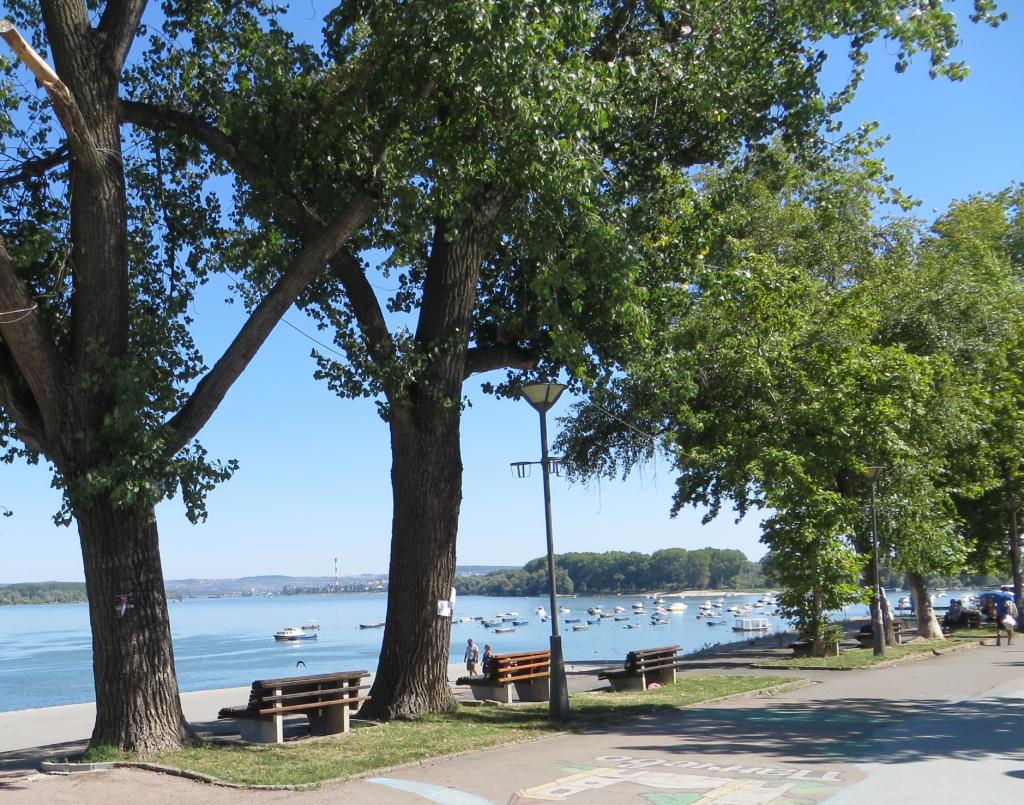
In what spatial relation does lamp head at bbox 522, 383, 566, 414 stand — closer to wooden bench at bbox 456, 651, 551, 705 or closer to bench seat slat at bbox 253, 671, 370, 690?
wooden bench at bbox 456, 651, 551, 705

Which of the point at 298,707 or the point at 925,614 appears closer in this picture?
the point at 298,707

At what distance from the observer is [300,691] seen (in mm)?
11750

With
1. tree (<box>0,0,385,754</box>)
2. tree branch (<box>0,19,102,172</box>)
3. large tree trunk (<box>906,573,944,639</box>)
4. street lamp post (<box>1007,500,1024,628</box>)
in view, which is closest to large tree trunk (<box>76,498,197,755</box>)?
tree (<box>0,0,385,754</box>)

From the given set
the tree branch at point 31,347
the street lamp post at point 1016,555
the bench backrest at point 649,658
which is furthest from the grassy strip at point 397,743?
the street lamp post at point 1016,555

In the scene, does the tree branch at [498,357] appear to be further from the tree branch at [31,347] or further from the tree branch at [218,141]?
the tree branch at [31,347]

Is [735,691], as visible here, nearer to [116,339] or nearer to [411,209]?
[411,209]

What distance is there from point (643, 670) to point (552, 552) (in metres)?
4.71

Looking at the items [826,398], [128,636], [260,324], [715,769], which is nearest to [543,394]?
[260,324]

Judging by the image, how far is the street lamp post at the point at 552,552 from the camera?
1269 cm

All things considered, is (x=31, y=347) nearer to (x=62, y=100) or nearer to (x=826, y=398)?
(x=62, y=100)

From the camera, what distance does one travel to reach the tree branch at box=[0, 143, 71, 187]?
12492 millimetres

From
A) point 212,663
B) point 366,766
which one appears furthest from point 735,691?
point 212,663

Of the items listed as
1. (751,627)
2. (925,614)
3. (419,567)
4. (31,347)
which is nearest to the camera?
(31,347)

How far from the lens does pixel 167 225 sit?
1452cm
